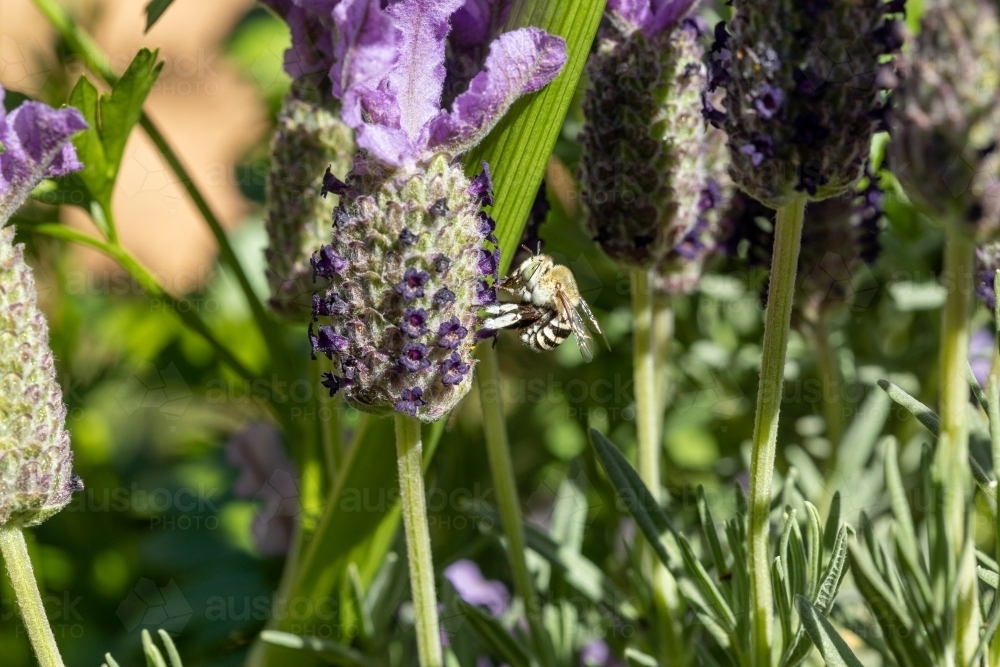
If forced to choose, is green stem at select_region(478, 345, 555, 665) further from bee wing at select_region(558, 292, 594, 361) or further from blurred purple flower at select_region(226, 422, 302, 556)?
blurred purple flower at select_region(226, 422, 302, 556)

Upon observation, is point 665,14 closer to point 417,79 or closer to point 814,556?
point 417,79

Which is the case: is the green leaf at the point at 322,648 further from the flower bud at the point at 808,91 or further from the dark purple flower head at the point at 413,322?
the flower bud at the point at 808,91

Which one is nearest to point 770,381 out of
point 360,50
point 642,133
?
point 642,133

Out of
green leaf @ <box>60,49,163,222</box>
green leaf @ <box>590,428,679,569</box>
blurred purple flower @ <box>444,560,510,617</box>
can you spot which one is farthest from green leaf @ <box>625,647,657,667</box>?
green leaf @ <box>60,49,163,222</box>

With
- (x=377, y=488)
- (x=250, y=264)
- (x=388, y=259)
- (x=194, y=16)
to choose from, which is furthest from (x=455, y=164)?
(x=194, y=16)

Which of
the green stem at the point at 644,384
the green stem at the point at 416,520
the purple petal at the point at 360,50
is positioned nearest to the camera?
the purple petal at the point at 360,50

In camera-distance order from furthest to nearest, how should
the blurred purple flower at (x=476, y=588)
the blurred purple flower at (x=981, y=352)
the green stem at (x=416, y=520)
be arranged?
the blurred purple flower at (x=981, y=352) < the blurred purple flower at (x=476, y=588) < the green stem at (x=416, y=520)

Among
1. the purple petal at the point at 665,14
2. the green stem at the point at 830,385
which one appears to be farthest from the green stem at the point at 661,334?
the purple petal at the point at 665,14
